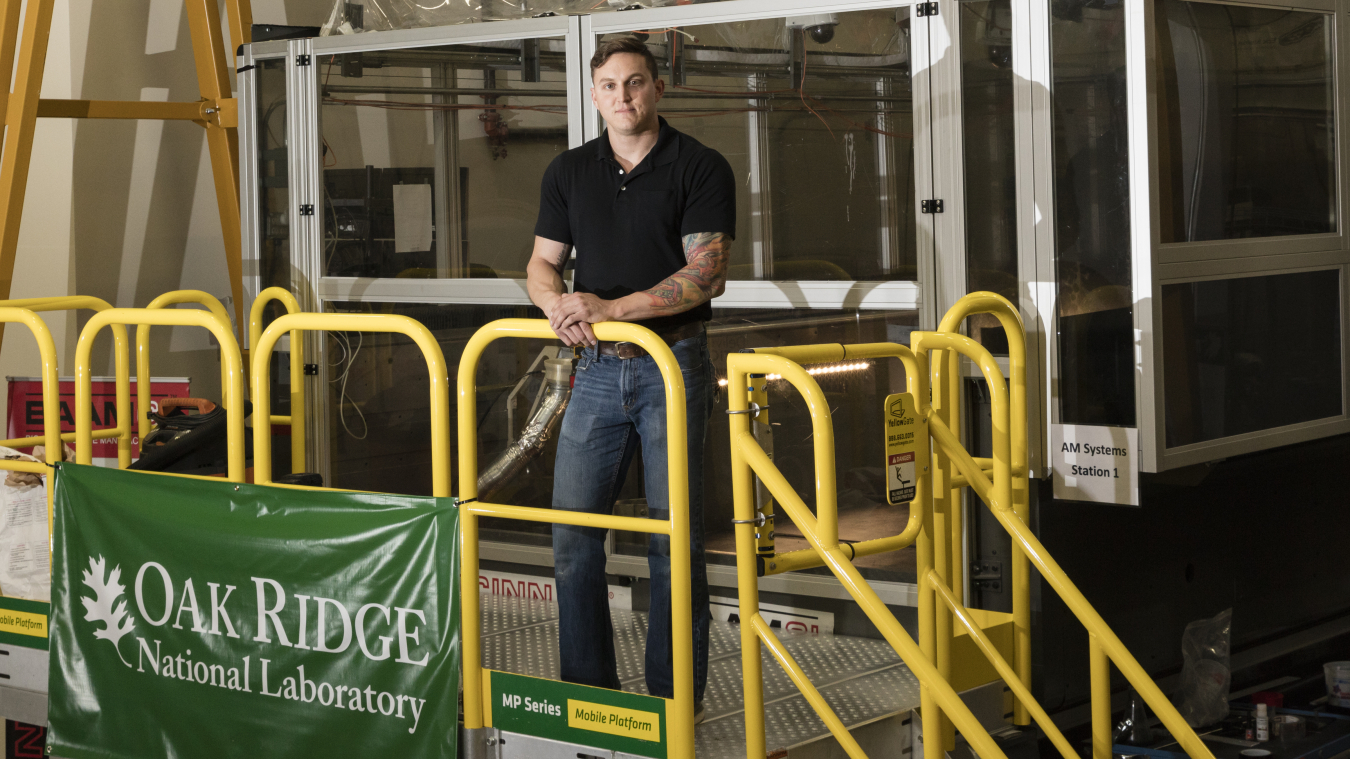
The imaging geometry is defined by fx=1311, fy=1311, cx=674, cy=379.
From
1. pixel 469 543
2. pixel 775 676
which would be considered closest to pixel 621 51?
pixel 469 543

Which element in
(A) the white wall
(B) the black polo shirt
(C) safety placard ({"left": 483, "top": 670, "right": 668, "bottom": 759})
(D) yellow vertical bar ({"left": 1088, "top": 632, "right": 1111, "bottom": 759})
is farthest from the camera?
(A) the white wall

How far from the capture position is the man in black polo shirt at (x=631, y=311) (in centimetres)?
333

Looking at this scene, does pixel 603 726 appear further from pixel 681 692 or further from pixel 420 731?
pixel 420 731

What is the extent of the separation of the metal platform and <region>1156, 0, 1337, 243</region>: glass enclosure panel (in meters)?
1.73

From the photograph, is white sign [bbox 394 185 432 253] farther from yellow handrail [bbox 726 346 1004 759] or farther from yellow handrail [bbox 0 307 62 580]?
yellow handrail [bbox 726 346 1004 759]

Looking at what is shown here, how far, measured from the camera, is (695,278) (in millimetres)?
3281

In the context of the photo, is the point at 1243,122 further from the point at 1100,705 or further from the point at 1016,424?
the point at 1100,705

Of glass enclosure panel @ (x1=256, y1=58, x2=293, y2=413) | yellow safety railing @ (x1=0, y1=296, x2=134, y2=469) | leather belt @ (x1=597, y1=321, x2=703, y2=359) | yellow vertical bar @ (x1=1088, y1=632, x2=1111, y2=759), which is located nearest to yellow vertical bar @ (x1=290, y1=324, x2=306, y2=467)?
glass enclosure panel @ (x1=256, y1=58, x2=293, y2=413)

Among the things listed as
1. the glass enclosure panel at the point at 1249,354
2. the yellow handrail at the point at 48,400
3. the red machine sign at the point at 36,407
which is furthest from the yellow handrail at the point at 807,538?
the red machine sign at the point at 36,407

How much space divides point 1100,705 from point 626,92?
6.83 ft

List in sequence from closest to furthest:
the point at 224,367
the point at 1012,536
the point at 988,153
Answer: the point at 1012,536, the point at 224,367, the point at 988,153

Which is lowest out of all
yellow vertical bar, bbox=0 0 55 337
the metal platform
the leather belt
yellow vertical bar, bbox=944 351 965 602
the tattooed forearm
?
the metal platform

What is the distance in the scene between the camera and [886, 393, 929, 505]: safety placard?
3180 mm

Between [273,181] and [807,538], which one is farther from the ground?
[273,181]
